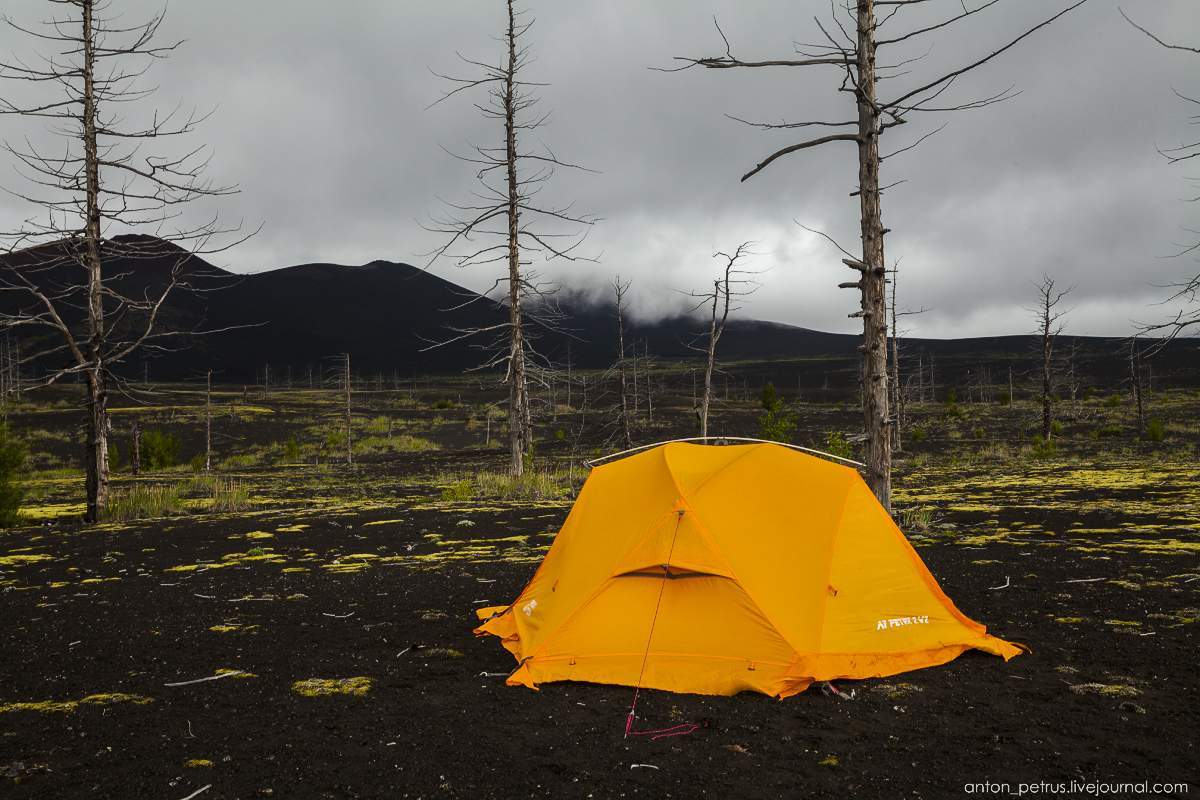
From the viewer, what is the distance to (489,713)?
16.7 ft

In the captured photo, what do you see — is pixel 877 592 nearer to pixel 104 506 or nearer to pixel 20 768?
pixel 20 768

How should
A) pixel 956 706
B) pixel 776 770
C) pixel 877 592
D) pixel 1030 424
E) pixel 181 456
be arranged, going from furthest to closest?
pixel 1030 424, pixel 181 456, pixel 877 592, pixel 956 706, pixel 776 770

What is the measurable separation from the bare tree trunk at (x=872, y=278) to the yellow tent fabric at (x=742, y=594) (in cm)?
285

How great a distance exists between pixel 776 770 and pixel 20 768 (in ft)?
14.9

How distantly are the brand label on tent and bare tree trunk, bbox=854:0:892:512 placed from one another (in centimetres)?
319

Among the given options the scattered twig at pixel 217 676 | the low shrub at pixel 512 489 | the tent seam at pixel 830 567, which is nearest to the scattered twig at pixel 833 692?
the tent seam at pixel 830 567

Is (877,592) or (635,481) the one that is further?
(635,481)

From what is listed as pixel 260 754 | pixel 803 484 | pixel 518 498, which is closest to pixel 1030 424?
pixel 518 498

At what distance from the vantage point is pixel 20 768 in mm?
4203

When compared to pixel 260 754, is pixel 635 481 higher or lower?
higher

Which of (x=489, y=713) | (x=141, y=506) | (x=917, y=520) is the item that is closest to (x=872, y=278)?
(x=917, y=520)

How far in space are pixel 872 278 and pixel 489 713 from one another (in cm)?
721

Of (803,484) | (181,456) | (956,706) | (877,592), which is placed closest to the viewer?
(956,706)

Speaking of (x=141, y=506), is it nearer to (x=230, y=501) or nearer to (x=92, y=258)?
(x=230, y=501)
